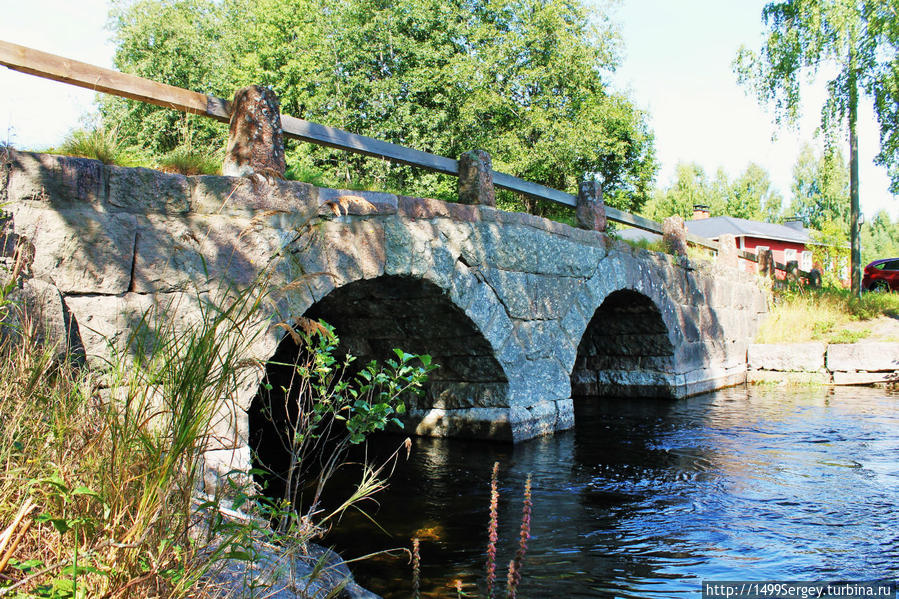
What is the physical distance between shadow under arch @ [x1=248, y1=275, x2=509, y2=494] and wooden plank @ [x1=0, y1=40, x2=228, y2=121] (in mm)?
2133

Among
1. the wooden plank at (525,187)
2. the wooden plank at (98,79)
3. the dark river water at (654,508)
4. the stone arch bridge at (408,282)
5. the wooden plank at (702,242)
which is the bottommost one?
the dark river water at (654,508)

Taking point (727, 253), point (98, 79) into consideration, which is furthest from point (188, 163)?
point (727, 253)

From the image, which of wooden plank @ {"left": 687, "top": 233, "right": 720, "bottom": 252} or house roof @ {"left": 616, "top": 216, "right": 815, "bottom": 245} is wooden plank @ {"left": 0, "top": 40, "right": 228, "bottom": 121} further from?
house roof @ {"left": 616, "top": 216, "right": 815, "bottom": 245}

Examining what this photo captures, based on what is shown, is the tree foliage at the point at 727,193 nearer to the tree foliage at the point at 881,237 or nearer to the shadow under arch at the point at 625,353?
the tree foliage at the point at 881,237

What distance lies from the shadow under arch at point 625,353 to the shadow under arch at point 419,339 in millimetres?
3404

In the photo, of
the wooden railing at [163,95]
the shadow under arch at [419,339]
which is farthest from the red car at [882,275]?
the wooden railing at [163,95]

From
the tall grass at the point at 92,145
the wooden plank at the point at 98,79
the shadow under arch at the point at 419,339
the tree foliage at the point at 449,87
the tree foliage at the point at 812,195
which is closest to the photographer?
the wooden plank at the point at 98,79

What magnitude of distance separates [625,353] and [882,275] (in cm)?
Result: 1505

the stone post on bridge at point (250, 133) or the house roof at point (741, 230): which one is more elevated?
the house roof at point (741, 230)

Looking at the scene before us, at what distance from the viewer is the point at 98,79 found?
3.70 metres

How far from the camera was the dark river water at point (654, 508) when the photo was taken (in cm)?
354

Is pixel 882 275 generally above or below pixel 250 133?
above

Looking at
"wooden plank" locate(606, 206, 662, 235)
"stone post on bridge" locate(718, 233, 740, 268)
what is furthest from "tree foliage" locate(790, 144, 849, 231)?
"wooden plank" locate(606, 206, 662, 235)

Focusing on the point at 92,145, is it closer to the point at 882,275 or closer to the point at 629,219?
the point at 629,219
